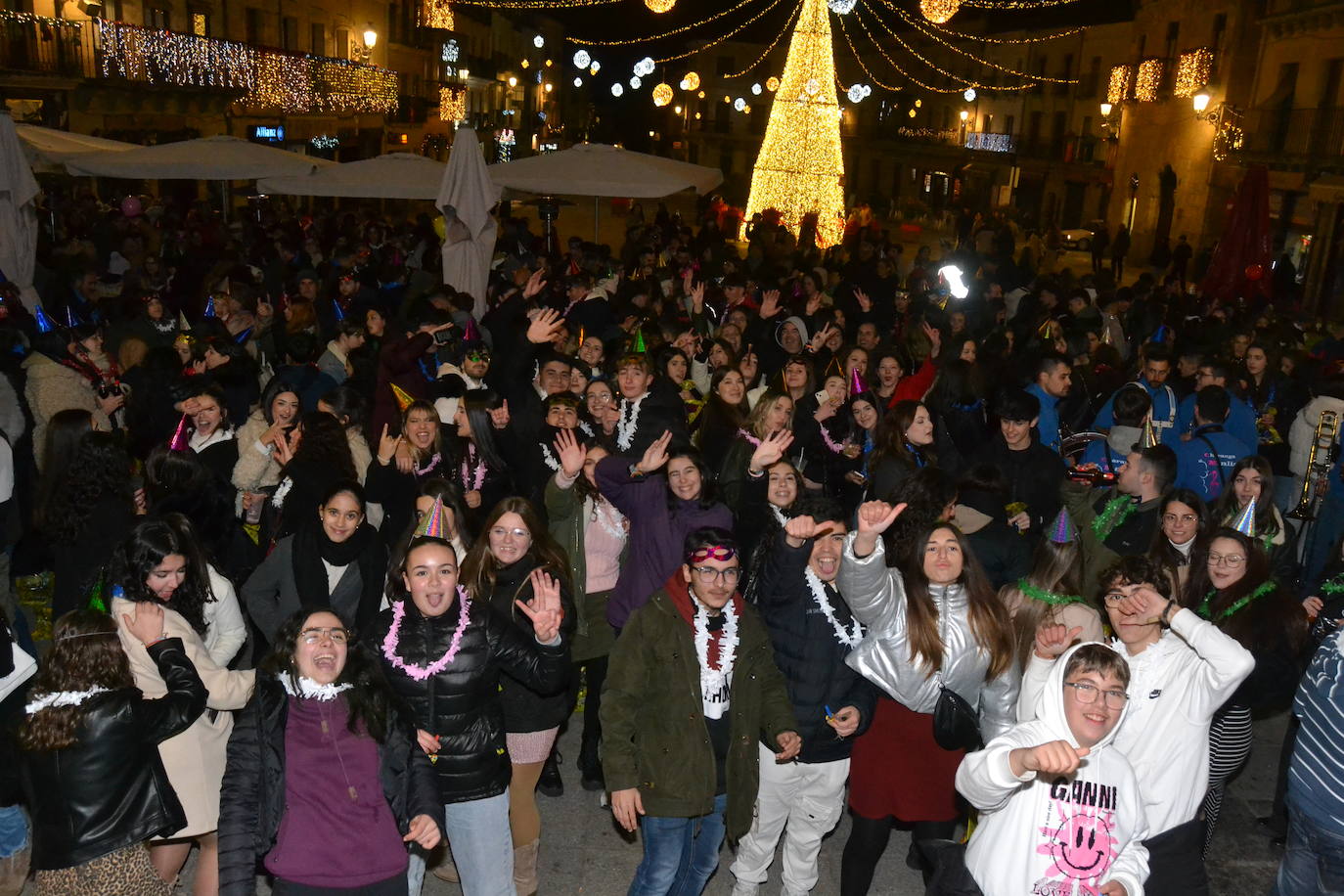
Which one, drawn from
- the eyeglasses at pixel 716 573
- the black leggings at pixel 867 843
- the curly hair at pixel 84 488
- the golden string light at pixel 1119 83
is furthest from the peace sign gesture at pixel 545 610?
the golden string light at pixel 1119 83

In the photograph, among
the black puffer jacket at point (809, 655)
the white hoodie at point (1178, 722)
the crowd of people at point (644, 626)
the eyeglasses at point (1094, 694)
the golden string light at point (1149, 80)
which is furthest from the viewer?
the golden string light at point (1149, 80)

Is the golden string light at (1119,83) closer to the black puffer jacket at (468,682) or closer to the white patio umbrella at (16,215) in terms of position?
the white patio umbrella at (16,215)

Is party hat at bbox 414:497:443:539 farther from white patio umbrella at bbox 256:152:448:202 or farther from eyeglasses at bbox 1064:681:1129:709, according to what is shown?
white patio umbrella at bbox 256:152:448:202

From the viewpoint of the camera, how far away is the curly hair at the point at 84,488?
5031 mm

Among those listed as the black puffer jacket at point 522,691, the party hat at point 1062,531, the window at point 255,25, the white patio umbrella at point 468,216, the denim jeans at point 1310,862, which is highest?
the window at point 255,25

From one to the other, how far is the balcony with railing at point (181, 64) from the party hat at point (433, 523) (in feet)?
68.1

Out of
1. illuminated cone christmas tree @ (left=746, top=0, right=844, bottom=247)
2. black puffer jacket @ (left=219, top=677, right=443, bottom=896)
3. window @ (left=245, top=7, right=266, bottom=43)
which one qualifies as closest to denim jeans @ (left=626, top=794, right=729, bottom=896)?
black puffer jacket @ (left=219, top=677, right=443, bottom=896)

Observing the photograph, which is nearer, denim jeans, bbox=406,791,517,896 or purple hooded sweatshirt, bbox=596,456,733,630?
denim jeans, bbox=406,791,517,896

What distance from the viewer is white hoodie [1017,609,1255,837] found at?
12.9 feet

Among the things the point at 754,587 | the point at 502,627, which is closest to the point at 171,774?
the point at 502,627

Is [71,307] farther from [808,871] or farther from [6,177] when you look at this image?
[808,871]

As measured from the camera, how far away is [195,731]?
13.5 ft

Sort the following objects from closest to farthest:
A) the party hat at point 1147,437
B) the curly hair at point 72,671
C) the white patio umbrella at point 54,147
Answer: the curly hair at point 72,671
the party hat at point 1147,437
the white patio umbrella at point 54,147

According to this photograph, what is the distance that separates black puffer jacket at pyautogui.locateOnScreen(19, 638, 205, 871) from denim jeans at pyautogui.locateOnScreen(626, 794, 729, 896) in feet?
5.66
